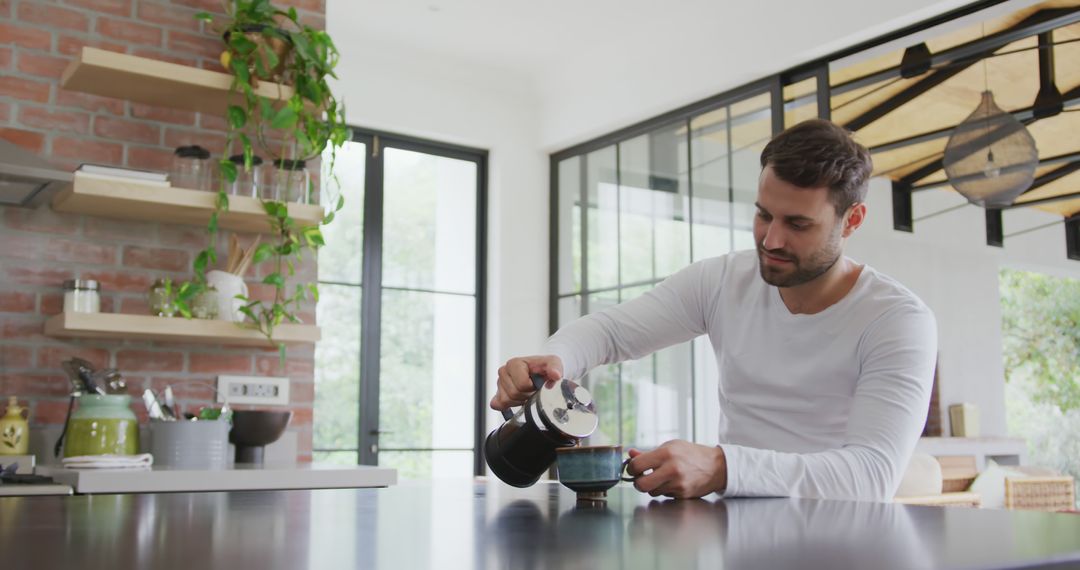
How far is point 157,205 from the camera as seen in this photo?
9.11 ft

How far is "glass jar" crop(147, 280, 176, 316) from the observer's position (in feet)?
9.27

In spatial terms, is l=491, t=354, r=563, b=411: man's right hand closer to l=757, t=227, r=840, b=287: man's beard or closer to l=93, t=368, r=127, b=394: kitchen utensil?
l=757, t=227, r=840, b=287: man's beard

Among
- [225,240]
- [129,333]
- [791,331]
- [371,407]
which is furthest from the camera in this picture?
[371,407]

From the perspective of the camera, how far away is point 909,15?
362 centimetres

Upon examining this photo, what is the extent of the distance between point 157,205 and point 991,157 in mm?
3124

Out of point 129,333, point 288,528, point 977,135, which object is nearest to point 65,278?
point 129,333

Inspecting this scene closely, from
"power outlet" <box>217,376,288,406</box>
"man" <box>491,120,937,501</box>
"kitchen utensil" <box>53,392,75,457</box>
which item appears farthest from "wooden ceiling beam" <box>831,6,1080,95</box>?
"kitchen utensil" <box>53,392,75,457</box>

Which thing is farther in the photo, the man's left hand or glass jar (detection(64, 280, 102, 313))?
glass jar (detection(64, 280, 102, 313))

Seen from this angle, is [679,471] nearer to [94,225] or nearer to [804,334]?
[804,334]

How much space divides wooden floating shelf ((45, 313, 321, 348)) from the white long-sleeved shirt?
1489mm

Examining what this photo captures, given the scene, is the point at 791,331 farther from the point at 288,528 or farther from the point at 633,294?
the point at 633,294

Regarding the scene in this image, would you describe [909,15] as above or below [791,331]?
above

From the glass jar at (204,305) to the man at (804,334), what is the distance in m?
1.55

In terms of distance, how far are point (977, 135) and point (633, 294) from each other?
6.24 ft
